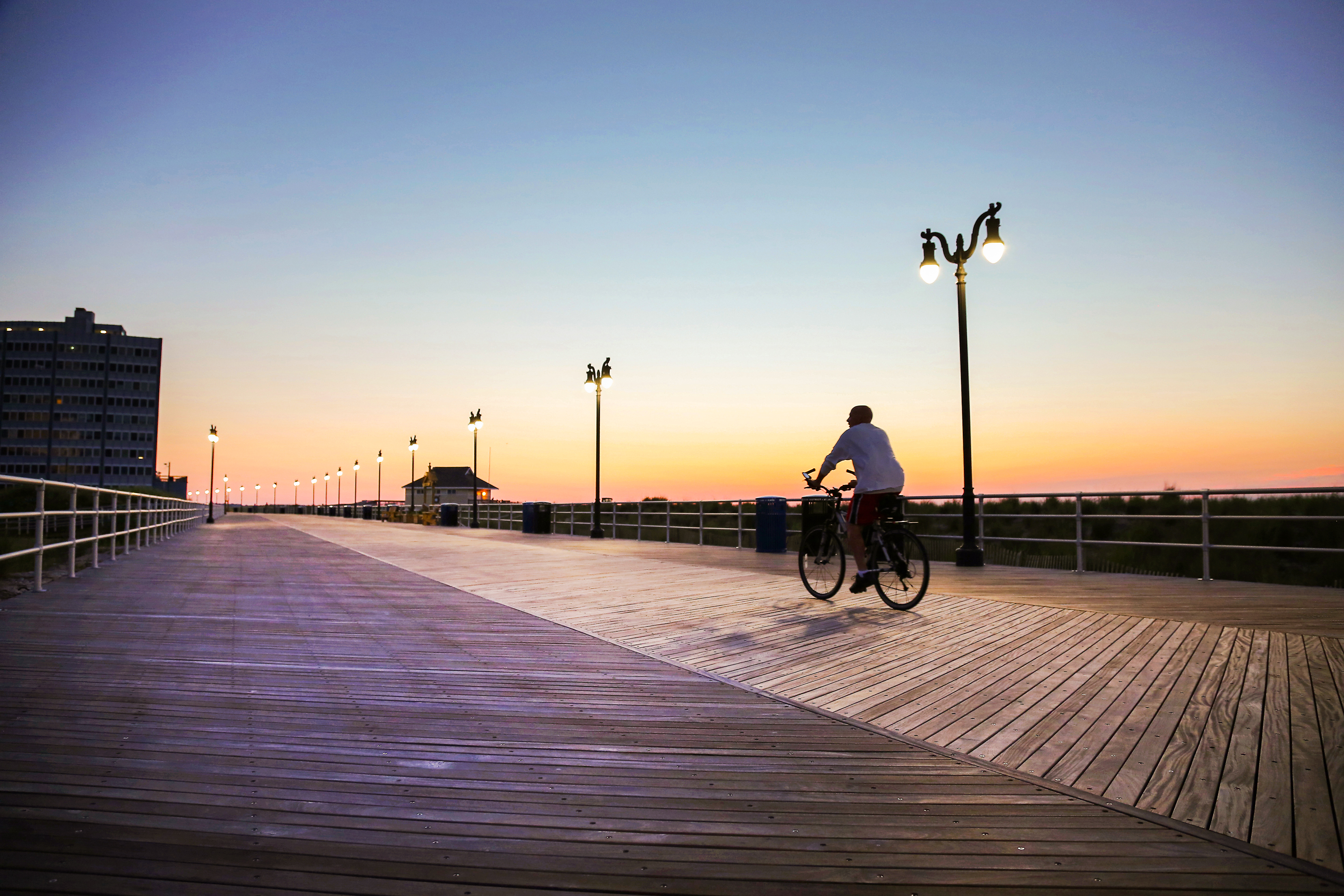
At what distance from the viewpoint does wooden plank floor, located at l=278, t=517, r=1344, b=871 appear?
2498 mm

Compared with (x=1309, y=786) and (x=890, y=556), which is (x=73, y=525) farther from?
(x=1309, y=786)

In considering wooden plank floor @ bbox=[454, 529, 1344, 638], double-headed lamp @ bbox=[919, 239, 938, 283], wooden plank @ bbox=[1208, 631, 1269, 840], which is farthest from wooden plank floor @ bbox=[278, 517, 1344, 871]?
double-headed lamp @ bbox=[919, 239, 938, 283]

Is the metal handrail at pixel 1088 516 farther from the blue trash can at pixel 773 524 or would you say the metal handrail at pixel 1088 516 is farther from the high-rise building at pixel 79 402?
the high-rise building at pixel 79 402

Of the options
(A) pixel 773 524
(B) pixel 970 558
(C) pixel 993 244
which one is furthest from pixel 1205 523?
(A) pixel 773 524

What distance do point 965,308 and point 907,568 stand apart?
6.56 meters

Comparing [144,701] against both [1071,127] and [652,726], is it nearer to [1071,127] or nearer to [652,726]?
[652,726]

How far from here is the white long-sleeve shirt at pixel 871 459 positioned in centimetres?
647

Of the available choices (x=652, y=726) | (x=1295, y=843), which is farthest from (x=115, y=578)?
(x=1295, y=843)

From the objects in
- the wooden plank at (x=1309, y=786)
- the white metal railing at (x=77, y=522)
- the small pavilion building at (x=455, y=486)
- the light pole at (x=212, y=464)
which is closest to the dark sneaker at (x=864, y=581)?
the wooden plank at (x=1309, y=786)

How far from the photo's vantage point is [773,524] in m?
14.2

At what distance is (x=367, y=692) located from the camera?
3.77 metres

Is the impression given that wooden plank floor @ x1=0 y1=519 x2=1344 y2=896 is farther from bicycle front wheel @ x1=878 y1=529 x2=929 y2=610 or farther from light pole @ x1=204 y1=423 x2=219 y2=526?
light pole @ x1=204 y1=423 x2=219 y2=526

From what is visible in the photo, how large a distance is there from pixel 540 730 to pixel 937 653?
271 cm

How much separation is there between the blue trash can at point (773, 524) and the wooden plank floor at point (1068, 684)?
635 centimetres
